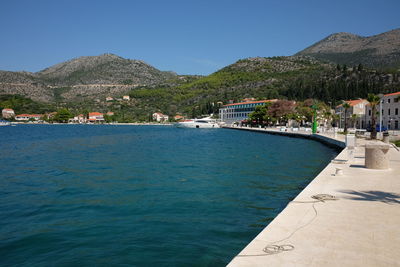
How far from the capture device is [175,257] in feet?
20.6

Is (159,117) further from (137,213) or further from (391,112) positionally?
(137,213)

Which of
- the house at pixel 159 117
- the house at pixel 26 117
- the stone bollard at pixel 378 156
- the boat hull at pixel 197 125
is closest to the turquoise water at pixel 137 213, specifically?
the stone bollard at pixel 378 156

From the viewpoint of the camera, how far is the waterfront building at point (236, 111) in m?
115

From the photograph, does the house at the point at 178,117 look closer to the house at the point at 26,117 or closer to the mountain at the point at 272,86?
the mountain at the point at 272,86

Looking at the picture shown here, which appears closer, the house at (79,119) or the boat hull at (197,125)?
the boat hull at (197,125)

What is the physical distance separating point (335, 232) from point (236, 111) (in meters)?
118

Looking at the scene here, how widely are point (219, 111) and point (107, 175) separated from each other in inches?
4723

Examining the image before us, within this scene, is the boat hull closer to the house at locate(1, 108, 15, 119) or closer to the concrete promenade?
the house at locate(1, 108, 15, 119)

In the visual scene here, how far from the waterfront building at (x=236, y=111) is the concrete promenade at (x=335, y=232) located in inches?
4116

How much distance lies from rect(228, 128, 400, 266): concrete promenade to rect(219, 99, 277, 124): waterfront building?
105 m

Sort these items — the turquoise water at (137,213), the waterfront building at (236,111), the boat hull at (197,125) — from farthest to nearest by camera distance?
the waterfront building at (236,111) → the boat hull at (197,125) → the turquoise water at (137,213)

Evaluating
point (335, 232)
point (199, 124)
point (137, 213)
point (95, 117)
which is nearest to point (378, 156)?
point (335, 232)

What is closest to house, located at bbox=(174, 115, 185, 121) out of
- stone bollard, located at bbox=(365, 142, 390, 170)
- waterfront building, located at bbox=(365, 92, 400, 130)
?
waterfront building, located at bbox=(365, 92, 400, 130)

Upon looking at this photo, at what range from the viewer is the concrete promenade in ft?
13.9
